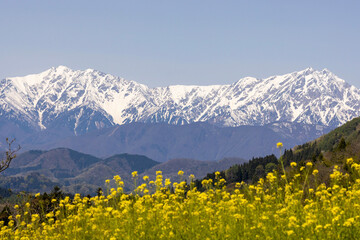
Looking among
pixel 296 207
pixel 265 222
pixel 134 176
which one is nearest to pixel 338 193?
pixel 296 207

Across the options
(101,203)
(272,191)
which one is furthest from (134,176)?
(272,191)

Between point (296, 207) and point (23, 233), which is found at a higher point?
point (296, 207)

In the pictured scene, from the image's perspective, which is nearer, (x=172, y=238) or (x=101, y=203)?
(x=172, y=238)

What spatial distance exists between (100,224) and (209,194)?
10.5 ft

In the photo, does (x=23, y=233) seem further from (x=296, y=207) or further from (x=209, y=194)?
(x=296, y=207)

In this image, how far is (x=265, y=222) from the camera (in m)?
8.81

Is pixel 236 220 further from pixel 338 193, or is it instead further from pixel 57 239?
pixel 57 239

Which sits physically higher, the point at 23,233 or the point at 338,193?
the point at 338,193

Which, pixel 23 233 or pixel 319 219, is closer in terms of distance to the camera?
pixel 319 219

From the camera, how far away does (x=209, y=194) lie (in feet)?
40.8

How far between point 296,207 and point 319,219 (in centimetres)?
60

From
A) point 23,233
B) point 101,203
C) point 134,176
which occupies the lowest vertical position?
point 23,233

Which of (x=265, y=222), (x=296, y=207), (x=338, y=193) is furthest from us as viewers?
(x=338, y=193)

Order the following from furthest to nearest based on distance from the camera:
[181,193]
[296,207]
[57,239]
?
[181,193] < [57,239] < [296,207]
